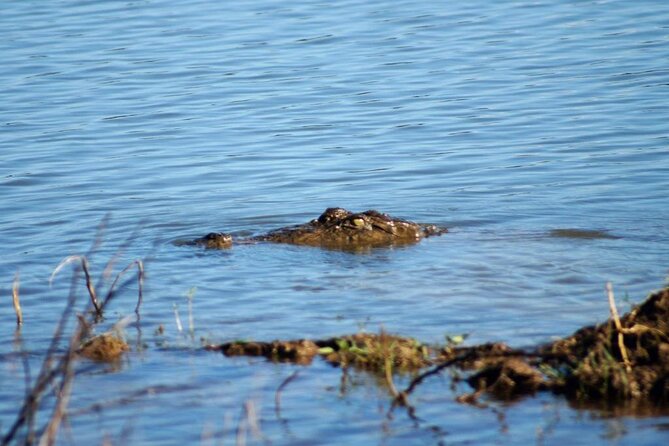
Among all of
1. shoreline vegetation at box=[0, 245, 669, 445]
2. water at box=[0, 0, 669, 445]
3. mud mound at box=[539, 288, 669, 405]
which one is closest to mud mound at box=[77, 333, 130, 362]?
shoreline vegetation at box=[0, 245, 669, 445]

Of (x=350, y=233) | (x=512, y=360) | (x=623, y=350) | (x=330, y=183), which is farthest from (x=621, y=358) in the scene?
(x=330, y=183)

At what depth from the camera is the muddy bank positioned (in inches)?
223

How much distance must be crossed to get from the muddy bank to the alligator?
302cm

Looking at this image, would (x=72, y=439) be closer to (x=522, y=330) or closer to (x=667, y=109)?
(x=522, y=330)

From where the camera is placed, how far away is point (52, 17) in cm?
2373

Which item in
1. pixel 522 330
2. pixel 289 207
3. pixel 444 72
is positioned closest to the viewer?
pixel 522 330

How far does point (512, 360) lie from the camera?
596 centimetres

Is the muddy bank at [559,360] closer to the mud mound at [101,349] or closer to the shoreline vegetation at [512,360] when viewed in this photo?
the shoreline vegetation at [512,360]

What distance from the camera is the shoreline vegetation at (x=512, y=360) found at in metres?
5.64

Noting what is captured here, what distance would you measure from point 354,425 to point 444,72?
1248 centimetres

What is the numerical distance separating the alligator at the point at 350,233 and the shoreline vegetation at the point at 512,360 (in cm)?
289

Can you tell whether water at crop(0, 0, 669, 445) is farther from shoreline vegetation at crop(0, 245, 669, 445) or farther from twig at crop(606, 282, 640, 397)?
twig at crop(606, 282, 640, 397)

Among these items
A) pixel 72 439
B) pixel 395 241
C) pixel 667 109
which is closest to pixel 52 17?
pixel 667 109

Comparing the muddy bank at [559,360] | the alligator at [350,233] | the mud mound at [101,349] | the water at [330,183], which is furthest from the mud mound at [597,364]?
the alligator at [350,233]
